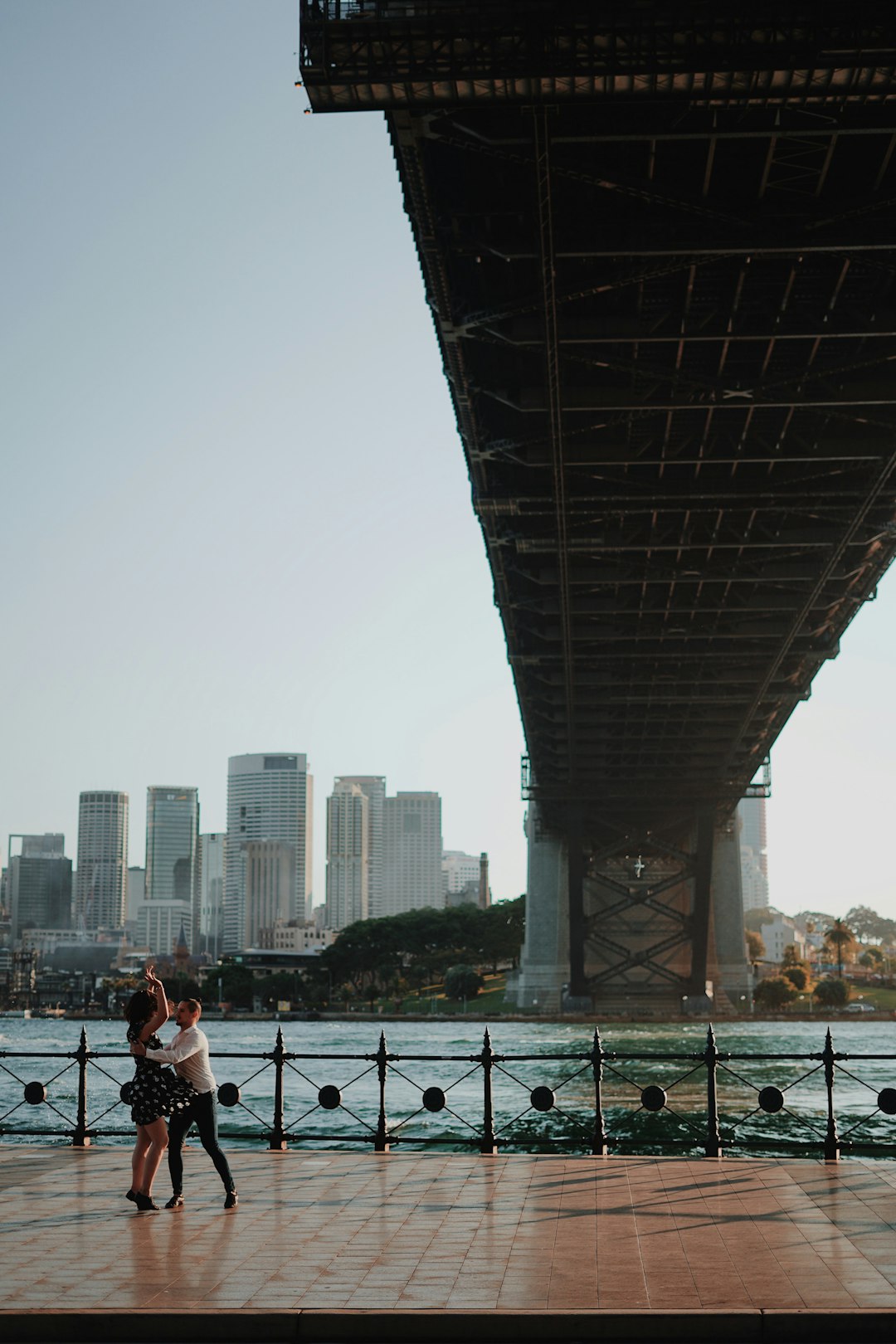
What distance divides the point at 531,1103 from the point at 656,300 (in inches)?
522

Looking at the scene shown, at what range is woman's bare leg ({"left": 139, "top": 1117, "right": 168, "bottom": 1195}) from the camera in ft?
40.4

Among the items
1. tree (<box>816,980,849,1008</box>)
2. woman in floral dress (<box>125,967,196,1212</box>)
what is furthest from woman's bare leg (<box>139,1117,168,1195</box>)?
tree (<box>816,980,849,1008</box>)

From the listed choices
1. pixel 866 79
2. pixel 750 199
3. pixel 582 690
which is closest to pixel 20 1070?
pixel 582 690

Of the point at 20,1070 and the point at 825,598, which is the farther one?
the point at 20,1070

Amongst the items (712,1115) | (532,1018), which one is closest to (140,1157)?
(712,1115)

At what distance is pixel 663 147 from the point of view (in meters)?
22.0

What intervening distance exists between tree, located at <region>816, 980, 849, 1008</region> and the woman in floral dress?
120 metres

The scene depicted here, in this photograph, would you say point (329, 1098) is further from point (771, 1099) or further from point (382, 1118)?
point (771, 1099)

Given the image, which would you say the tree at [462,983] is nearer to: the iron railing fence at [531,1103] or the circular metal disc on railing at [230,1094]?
the iron railing fence at [531,1103]

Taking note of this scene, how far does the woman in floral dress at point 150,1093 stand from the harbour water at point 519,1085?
2489 millimetres

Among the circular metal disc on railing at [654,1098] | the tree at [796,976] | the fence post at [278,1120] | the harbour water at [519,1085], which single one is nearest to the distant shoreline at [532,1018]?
the harbour water at [519,1085]

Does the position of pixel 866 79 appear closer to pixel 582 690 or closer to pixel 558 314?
pixel 558 314

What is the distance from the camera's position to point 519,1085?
164 feet
